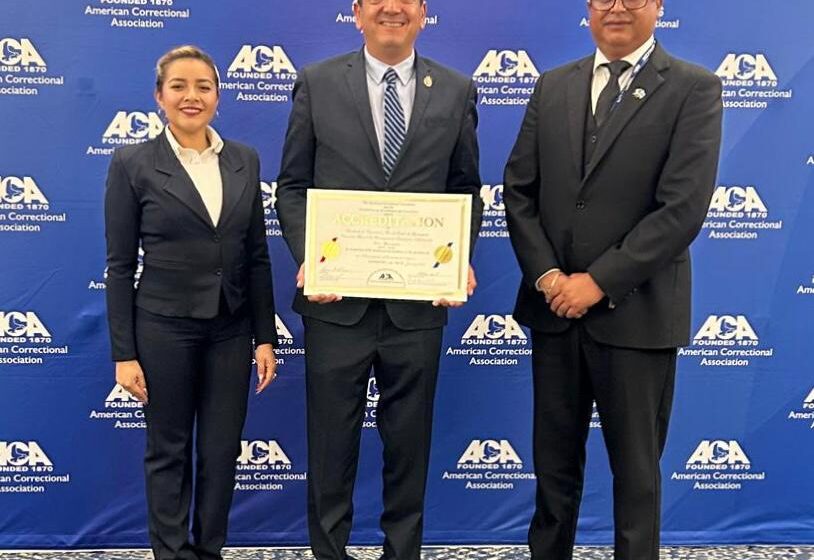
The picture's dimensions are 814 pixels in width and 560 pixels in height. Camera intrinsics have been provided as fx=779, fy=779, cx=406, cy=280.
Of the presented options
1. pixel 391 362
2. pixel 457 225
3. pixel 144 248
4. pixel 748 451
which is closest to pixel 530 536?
pixel 391 362

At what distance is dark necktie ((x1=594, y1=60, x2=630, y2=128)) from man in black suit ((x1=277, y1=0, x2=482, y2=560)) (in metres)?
0.37

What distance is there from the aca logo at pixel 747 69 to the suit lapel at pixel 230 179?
1.77 m

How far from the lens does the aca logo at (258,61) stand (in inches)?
109

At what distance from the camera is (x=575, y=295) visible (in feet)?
6.63

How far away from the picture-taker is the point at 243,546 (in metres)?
2.94

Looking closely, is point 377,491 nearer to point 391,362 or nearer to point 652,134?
point 391,362

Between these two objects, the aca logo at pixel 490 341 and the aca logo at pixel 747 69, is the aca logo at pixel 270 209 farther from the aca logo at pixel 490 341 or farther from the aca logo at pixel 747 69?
the aca logo at pixel 747 69

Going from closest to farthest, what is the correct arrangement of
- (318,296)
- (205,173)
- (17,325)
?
(318,296) → (205,173) → (17,325)

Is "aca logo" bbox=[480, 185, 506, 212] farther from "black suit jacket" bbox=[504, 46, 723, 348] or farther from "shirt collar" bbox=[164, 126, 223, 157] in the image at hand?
"shirt collar" bbox=[164, 126, 223, 157]

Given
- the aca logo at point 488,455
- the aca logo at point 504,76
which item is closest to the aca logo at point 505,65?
the aca logo at point 504,76

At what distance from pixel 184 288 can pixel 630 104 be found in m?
1.29

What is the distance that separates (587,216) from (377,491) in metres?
1.47

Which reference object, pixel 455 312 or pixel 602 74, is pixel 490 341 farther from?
pixel 602 74

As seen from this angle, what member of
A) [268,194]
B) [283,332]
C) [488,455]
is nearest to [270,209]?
[268,194]
